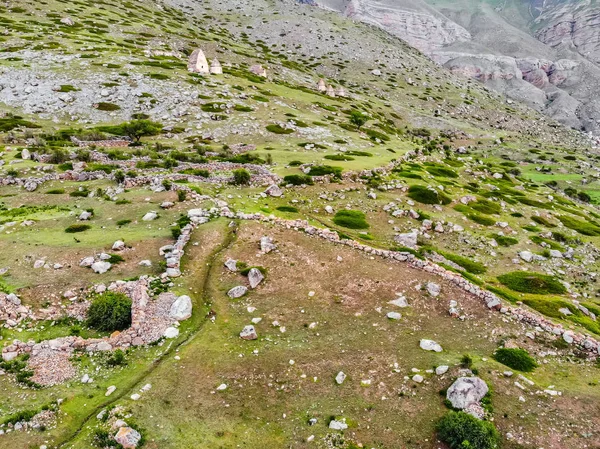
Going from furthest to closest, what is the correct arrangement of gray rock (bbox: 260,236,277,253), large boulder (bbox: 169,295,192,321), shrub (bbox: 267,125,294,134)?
shrub (bbox: 267,125,294,134) < gray rock (bbox: 260,236,277,253) < large boulder (bbox: 169,295,192,321)

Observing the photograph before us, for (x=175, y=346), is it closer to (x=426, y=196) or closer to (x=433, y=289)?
(x=433, y=289)

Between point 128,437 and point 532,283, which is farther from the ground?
point 532,283

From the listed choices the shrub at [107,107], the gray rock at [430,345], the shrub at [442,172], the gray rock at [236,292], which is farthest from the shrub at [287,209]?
the shrub at [107,107]

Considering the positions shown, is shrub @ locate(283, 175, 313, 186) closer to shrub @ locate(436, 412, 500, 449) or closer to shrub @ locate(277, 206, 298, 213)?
shrub @ locate(277, 206, 298, 213)

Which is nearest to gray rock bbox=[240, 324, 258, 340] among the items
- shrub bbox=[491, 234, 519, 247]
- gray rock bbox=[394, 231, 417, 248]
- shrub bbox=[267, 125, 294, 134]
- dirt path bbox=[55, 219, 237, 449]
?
dirt path bbox=[55, 219, 237, 449]

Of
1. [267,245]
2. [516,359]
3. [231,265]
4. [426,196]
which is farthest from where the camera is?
[426,196]

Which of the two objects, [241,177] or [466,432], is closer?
[466,432]

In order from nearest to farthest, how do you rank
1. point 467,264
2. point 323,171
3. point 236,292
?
point 236,292 < point 467,264 < point 323,171

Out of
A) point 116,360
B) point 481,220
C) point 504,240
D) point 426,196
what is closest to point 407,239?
point 426,196
